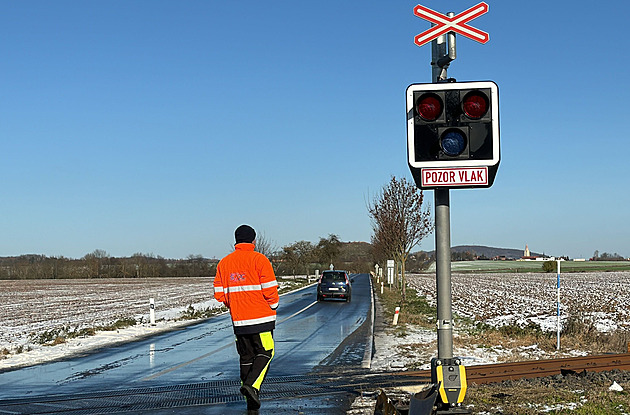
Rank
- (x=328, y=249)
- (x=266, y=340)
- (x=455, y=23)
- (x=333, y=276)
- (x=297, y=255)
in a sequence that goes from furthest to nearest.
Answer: (x=328, y=249)
(x=297, y=255)
(x=333, y=276)
(x=266, y=340)
(x=455, y=23)

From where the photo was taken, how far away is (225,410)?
7520 millimetres

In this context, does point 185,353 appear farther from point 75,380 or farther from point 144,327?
point 144,327

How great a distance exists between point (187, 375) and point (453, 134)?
22.6 feet

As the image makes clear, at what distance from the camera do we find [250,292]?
23.1ft

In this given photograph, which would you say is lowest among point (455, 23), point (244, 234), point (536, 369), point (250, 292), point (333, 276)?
point (536, 369)

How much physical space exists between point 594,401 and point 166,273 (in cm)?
10144

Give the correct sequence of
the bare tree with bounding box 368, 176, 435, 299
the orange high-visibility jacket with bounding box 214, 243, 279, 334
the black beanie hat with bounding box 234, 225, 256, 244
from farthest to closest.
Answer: the bare tree with bounding box 368, 176, 435, 299, the black beanie hat with bounding box 234, 225, 256, 244, the orange high-visibility jacket with bounding box 214, 243, 279, 334

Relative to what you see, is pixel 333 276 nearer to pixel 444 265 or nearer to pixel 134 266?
pixel 444 265

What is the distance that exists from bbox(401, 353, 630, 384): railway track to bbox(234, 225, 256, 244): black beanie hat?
379cm

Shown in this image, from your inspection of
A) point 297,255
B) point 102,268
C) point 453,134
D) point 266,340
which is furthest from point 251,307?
point 102,268

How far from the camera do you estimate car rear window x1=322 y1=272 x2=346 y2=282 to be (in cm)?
3303

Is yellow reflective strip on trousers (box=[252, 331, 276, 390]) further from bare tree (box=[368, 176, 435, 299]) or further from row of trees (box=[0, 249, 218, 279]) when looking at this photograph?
row of trees (box=[0, 249, 218, 279])

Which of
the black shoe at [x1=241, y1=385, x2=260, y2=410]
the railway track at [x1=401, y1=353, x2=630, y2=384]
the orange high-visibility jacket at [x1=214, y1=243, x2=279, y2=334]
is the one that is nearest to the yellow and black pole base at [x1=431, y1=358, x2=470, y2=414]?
the orange high-visibility jacket at [x1=214, y1=243, x2=279, y2=334]

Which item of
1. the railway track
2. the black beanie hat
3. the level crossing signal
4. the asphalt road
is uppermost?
the level crossing signal
